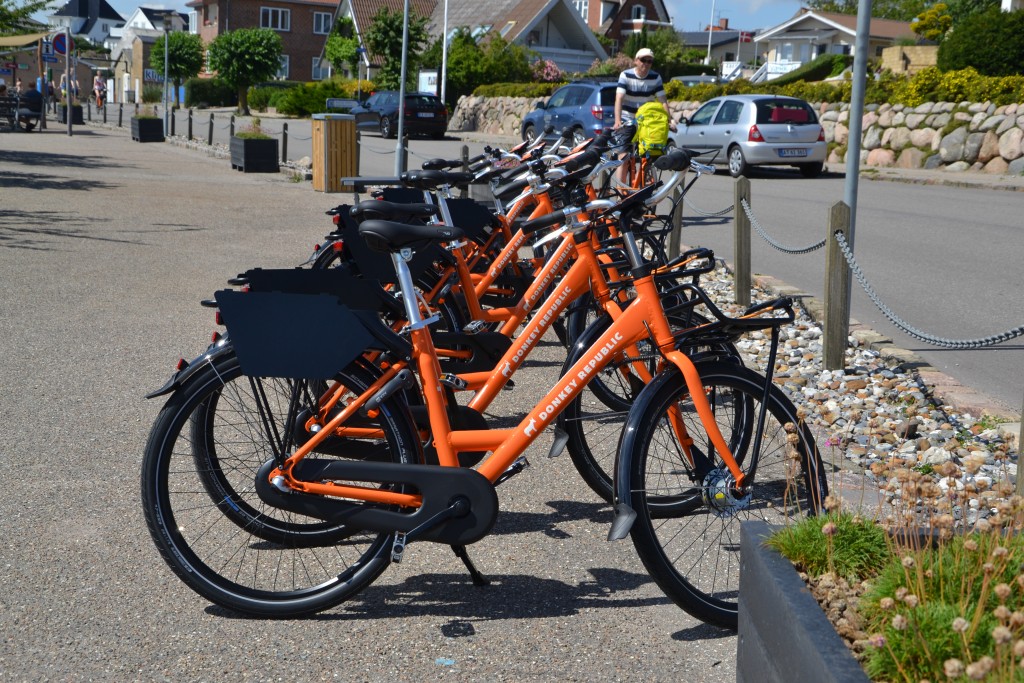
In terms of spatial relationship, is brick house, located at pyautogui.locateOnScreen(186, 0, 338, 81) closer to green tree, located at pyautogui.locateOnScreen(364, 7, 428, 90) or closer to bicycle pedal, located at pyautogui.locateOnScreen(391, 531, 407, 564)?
green tree, located at pyautogui.locateOnScreen(364, 7, 428, 90)

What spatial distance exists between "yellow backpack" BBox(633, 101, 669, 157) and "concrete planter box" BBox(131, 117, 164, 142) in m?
21.5

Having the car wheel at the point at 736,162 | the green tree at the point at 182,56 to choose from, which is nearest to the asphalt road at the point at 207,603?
the car wheel at the point at 736,162

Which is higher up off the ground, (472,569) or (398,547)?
(398,547)

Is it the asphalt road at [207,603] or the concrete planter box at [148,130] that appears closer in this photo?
the asphalt road at [207,603]

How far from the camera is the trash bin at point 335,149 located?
18109 mm

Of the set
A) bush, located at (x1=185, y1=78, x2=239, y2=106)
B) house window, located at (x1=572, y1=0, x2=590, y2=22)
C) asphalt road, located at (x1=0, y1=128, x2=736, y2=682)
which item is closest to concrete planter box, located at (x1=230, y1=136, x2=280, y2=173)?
asphalt road, located at (x1=0, y1=128, x2=736, y2=682)

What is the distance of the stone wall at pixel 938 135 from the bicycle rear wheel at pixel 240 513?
20.6m

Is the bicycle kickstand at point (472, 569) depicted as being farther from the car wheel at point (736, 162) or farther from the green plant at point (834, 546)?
the car wheel at point (736, 162)

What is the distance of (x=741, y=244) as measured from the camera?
869 centimetres

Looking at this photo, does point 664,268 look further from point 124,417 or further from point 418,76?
point 418,76

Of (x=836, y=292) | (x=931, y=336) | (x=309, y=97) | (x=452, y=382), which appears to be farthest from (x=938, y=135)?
(x=309, y=97)

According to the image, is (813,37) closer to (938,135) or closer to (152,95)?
(152,95)

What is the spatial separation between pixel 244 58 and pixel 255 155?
4043 cm

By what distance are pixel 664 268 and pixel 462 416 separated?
90 centimetres
